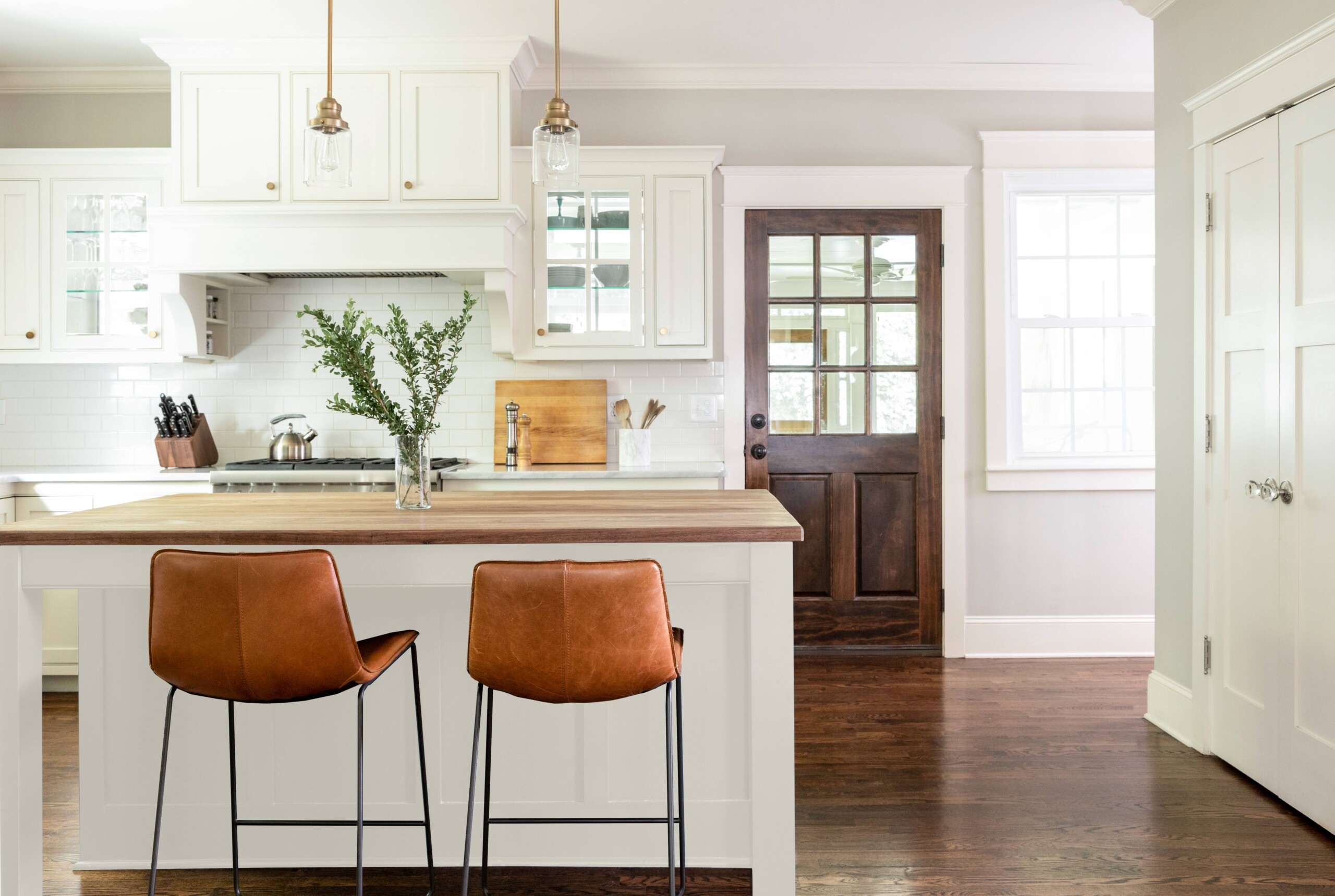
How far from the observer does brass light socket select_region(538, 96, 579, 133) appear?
7.06 feet

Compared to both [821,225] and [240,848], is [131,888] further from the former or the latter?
[821,225]

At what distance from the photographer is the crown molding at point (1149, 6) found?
323cm

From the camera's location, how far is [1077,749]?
3.03 metres

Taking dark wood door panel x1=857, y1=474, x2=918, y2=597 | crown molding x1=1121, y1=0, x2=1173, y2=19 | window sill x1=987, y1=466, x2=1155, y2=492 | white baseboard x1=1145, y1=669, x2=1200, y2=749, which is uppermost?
crown molding x1=1121, y1=0, x2=1173, y2=19

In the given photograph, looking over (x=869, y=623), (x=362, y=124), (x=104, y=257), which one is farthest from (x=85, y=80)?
(x=869, y=623)

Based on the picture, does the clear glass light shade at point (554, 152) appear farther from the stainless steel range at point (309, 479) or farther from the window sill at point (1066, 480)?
the window sill at point (1066, 480)

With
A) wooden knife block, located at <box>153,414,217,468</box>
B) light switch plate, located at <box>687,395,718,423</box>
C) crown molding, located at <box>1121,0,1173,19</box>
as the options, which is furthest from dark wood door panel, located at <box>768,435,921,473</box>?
wooden knife block, located at <box>153,414,217,468</box>

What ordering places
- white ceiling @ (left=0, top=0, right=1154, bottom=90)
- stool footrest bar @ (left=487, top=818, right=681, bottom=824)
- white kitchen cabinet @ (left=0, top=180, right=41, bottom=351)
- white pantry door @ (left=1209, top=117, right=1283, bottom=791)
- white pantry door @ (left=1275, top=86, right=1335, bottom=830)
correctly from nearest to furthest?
stool footrest bar @ (left=487, top=818, right=681, bottom=824) → white pantry door @ (left=1275, top=86, right=1335, bottom=830) → white pantry door @ (left=1209, top=117, right=1283, bottom=791) → white ceiling @ (left=0, top=0, right=1154, bottom=90) → white kitchen cabinet @ (left=0, top=180, right=41, bottom=351)

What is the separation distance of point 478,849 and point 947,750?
165 centimetres

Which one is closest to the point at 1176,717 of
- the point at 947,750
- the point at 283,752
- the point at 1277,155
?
the point at 947,750

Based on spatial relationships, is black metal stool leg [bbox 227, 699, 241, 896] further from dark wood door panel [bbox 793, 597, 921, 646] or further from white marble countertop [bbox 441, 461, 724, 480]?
dark wood door panel [bbox 793, 597, 921, 646]

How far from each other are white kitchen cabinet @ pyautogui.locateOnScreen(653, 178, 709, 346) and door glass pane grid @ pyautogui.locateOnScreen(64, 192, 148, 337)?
7.59ft

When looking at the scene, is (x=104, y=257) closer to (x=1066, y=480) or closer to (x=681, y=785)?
(x=681, y=785)

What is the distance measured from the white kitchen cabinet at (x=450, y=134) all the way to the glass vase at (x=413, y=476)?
1.81m
